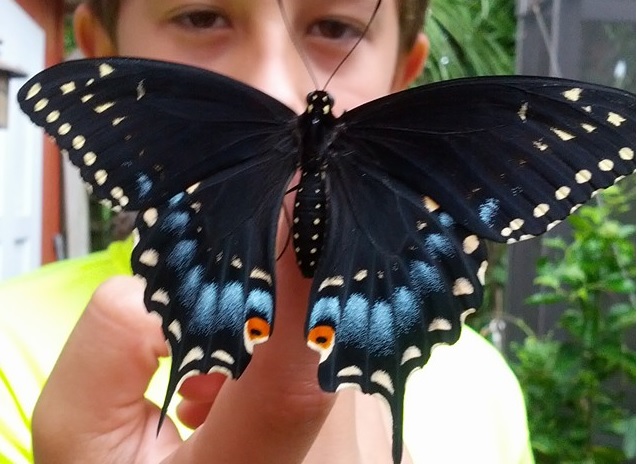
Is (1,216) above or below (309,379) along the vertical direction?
below

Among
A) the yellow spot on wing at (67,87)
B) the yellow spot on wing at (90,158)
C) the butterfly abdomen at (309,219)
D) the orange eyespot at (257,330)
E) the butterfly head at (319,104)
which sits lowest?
the orange eyespot at (257,330)

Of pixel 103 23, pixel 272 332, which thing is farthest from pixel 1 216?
pixel 272 332

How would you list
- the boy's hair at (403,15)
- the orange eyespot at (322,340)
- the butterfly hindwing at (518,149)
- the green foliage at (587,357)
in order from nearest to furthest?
the orange eyespot at (322,340), the butterfly hindwing at (518,149), the boy's hair at (403,15), the green foliage at (587,357)

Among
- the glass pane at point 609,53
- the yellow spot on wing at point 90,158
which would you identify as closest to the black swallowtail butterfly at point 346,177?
the yellow spot on wing at point 90,158

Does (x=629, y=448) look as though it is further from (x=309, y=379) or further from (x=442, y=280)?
(x=309, y=379)

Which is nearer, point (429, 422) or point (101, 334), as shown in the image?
point (101, 334)

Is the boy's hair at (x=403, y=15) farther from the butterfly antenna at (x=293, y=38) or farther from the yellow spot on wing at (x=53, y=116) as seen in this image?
the yellow spot on wing at (x=53, y=116)

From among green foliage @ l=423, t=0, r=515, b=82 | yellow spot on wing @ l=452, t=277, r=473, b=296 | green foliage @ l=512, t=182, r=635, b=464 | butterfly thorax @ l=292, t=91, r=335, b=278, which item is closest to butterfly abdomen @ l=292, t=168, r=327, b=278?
butterfly thorax @ l=292, t=91, r=335, b=278
